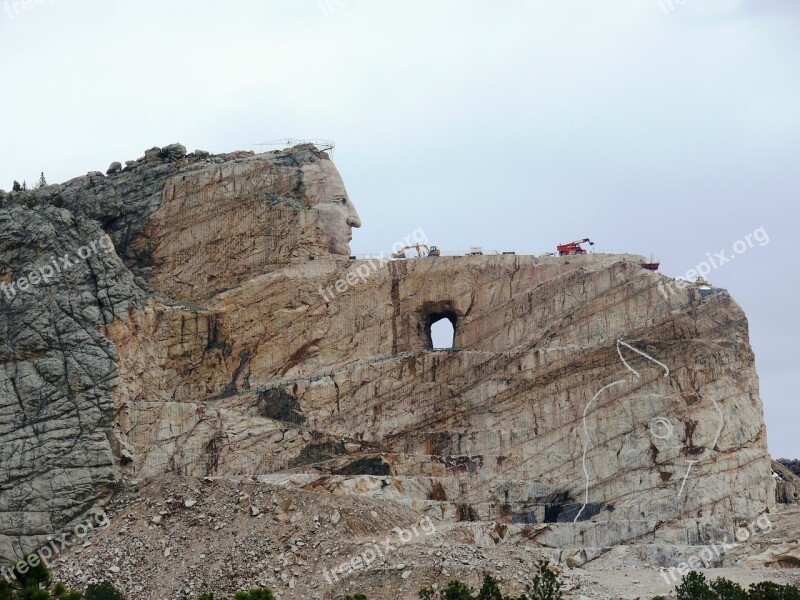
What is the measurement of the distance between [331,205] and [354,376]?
7.95 m

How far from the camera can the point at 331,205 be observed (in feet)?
269

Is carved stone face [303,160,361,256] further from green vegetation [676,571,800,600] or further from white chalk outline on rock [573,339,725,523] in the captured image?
green vegetation [676,571,800,600]

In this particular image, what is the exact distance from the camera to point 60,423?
75.6 metres

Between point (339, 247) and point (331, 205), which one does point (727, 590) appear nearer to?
point (339, 247)

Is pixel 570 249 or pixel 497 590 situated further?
pixel 570 249

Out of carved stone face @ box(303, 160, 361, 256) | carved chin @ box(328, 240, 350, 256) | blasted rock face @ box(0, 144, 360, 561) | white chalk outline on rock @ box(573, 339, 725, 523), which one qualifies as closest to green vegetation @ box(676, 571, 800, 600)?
white chalk outline on rock @ box(573, 339, 725, 523)

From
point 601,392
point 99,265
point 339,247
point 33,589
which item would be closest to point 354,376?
point 339,247

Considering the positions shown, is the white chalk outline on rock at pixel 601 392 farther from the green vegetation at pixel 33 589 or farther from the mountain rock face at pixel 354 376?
the green vegetation at pixel 33 589

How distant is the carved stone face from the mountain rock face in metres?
0.09

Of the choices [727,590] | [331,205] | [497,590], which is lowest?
[727,590]

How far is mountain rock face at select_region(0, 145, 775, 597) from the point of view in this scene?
74.6m

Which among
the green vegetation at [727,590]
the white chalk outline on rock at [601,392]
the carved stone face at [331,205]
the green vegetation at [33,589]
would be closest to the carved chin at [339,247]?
the carved stone face at [331,205]

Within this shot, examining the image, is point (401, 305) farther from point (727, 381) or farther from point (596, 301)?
point (727, 381)

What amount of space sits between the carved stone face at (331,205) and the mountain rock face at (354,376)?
0.09m
